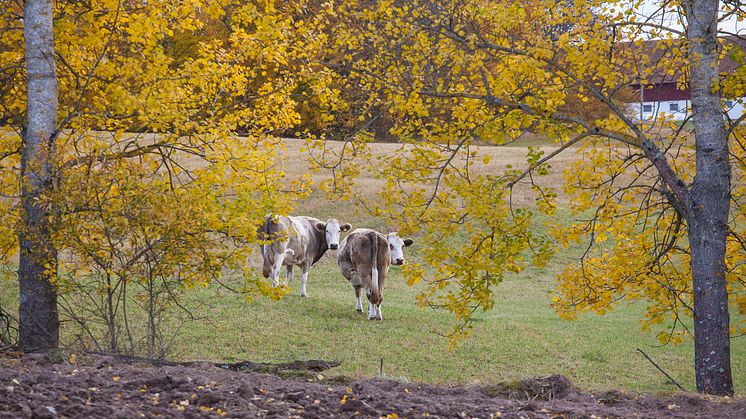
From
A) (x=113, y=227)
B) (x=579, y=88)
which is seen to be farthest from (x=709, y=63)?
(x=113, y=227)

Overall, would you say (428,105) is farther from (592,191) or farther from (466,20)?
(592,191)

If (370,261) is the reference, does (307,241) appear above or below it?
above

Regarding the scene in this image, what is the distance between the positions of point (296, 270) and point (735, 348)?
1293 cm

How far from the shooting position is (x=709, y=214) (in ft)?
29.1

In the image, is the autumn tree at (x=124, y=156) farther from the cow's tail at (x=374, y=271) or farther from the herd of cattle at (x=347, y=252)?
the cow's tail at (x=374, y=271)

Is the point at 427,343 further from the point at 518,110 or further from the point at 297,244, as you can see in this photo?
the point at 518,110

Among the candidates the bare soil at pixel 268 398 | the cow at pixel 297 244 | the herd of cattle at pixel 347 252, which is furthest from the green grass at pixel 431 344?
the bare soil at pixel 268 398

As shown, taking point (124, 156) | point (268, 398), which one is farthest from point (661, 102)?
point (268, 398)

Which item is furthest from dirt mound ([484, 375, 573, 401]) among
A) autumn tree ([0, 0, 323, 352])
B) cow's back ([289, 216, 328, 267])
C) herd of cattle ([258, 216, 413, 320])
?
cow's back ([289, 216, 328, 267])

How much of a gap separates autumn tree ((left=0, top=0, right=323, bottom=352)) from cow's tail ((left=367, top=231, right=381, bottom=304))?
568 centimetres

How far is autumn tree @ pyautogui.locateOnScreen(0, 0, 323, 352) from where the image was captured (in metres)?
8.71

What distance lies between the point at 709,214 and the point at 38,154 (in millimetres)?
7168

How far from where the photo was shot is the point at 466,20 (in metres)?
8.80

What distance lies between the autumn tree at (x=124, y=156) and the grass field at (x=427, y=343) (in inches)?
Answer: 78.0
